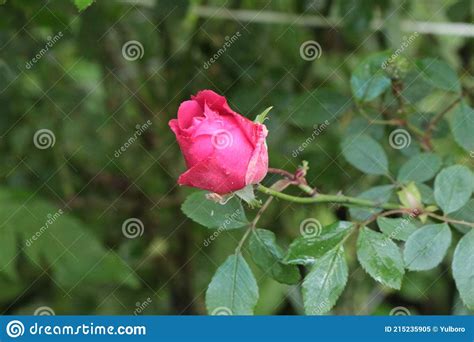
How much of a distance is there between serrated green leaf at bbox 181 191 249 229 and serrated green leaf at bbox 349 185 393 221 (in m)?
0.14

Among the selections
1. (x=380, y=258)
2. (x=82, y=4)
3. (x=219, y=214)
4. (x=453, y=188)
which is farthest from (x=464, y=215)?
(x=82, y=4)

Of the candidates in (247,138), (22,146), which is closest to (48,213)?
(22,146)

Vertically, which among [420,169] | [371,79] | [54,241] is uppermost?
[371,79]

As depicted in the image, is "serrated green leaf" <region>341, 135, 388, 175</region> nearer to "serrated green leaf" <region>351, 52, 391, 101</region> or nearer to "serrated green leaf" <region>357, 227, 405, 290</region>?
"serrated green leaf" <region>351, 52, 391, 101</region>

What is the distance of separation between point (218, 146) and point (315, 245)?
158 millimetres

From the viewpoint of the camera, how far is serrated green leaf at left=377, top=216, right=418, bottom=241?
0.82 metres

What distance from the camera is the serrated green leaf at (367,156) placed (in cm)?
99

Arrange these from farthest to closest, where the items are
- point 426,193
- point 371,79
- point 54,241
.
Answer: point 54,241 < point 371,79 < point 426,193

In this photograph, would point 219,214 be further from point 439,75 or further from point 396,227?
point 439,75

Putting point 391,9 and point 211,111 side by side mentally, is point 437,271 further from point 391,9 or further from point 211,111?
point 211,111

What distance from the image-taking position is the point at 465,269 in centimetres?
81

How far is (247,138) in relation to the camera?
746 mm

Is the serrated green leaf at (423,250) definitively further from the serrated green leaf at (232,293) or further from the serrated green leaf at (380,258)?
the serrated green leaf at (232,293)

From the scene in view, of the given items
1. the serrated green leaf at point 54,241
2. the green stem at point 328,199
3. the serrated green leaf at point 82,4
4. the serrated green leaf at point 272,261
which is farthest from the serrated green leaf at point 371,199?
the serrated green leaf at point 54,241
